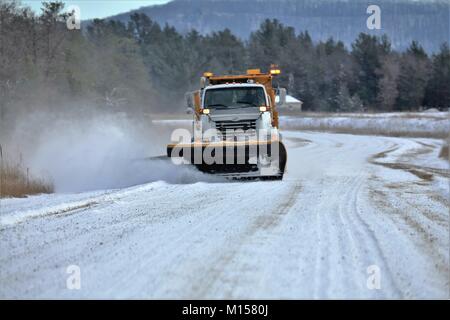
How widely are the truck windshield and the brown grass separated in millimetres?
4077

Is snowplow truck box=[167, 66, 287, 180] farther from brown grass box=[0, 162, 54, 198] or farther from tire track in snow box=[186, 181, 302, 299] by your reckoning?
tire track in snow box=[186, 181, 302, 299]

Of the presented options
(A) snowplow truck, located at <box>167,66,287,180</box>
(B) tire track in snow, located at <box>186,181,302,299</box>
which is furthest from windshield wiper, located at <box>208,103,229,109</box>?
(B) tire track in snow, located at <box>186,181,302,299</box>

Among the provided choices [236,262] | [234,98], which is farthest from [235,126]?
[236,262]

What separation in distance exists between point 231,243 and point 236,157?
6576mm

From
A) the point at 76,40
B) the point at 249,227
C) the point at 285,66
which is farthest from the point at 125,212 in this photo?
the point at 285,66

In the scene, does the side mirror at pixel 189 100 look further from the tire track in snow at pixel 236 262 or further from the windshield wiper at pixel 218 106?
the tire track in snow at pixel 236 262

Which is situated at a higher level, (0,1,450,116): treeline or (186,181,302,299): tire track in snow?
(0,1,450,116): treeline

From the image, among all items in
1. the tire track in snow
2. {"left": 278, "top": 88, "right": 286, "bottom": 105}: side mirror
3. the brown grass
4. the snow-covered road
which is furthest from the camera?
{"left": 278, "top": 88, "right": 286, "bottom": 105}: side mirror

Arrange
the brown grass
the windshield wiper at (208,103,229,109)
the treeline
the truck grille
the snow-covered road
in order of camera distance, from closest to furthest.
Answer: the snow-covered road < the brown grass < the truck grille < the windshield wiper at (208,103,229,109) < the treeline

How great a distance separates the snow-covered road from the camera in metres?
4.59

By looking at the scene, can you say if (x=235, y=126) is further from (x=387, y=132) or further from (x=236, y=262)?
(x=387, y=132)

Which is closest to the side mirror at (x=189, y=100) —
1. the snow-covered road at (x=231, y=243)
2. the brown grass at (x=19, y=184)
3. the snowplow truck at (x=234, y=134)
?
the snowplow truck at (x=234, y=134)

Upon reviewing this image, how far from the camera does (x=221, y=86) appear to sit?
14383 mm

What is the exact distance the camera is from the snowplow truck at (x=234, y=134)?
41.4 ft
